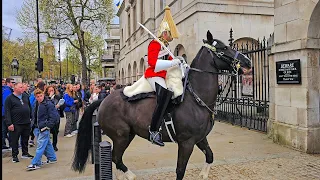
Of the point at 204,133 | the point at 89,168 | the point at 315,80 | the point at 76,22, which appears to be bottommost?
the point at 89,168

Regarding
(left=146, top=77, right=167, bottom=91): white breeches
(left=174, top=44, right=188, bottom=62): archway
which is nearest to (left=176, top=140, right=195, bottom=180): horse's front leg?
(left=146, top=77, right=167, bottom=91): white breeches

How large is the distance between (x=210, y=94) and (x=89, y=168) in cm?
341

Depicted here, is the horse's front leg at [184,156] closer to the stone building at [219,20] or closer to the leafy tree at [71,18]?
the stone building at [219,20]

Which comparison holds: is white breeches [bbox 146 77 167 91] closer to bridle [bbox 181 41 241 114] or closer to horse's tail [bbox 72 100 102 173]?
bridle [bbox 181 41 241 114]

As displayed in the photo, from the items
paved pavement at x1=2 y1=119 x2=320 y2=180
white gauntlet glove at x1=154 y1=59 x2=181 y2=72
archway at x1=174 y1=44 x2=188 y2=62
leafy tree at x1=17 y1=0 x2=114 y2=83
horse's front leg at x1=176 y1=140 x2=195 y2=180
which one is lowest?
paved pavement at x1=2 y1=119 x2=320 y2=180

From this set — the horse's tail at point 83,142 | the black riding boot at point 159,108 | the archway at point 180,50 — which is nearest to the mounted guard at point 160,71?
the black riding boot at point 159,108

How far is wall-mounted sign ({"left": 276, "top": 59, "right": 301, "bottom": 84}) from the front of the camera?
7.43 meters

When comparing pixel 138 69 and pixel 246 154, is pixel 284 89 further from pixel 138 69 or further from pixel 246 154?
pixel 138 69

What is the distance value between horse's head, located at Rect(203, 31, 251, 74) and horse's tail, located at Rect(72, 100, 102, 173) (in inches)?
98.3

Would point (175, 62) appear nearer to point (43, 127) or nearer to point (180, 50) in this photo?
point (43, 127)

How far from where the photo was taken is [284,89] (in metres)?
8.00

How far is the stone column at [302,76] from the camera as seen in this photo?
7219 millimetres

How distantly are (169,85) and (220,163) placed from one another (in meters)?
2.85

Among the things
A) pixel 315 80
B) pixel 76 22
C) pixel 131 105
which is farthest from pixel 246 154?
pixel 76 22
